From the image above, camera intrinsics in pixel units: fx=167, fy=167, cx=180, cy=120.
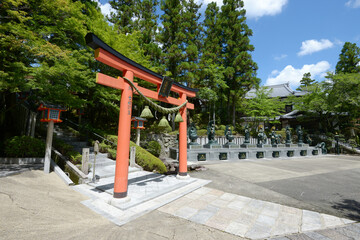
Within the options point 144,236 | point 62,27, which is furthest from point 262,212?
point 62,27

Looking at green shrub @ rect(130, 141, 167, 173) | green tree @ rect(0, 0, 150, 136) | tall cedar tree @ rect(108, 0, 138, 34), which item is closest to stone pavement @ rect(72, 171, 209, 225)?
green shrub @ rect(130, 141, 167, 173)

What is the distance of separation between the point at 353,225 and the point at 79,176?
8531mm

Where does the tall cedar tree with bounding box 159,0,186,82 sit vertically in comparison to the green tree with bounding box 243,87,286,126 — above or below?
above

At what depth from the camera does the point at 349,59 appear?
28797 mm

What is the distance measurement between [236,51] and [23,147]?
1021 inches

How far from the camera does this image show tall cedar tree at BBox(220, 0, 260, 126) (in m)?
24.3

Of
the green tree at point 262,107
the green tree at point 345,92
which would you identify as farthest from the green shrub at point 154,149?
the green tree at point 345,92

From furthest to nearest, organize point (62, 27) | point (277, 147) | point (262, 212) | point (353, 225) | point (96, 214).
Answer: point (277, 147)
point (62, 27)
point (262, 212)
point (96, 214)
point (353, 225)

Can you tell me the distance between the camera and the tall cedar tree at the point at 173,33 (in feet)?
64.7

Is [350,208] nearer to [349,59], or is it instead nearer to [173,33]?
[173,33]

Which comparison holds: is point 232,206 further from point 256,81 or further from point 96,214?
point 256,81

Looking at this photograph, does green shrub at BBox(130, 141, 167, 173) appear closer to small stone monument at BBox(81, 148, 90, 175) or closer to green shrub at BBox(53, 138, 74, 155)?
small stone monument at BBox(81, 148, 90, 175)

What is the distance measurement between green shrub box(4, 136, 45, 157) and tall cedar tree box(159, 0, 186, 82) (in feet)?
47.5

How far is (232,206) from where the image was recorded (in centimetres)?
461
